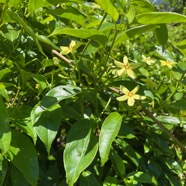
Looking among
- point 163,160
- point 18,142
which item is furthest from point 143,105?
point 18,142

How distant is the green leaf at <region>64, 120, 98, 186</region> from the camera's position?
83 centimetres

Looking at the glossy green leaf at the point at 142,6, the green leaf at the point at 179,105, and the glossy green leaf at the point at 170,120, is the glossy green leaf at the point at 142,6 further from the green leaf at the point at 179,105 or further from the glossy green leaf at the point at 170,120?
the glossy green leaf at the point at 170,120

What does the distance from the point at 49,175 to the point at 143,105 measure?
40cm

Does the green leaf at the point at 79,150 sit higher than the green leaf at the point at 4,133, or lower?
lower

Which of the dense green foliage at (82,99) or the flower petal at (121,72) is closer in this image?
the dense green foliage at (82,99)

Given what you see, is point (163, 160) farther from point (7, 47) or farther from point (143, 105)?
point (7, 47)

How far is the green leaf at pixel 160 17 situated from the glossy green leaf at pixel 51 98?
244 millimetres

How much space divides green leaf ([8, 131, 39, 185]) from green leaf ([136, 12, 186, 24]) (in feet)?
1.30

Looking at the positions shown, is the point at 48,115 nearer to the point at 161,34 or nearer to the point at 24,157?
the point at 24,157

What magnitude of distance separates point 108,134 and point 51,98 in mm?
159

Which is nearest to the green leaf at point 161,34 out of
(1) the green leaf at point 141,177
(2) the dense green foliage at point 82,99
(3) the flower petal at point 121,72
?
(2) the dense green foliage at point 82,99

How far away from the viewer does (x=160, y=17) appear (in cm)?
80

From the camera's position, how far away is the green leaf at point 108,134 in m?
0.83

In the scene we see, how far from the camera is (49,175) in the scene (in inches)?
48.8
